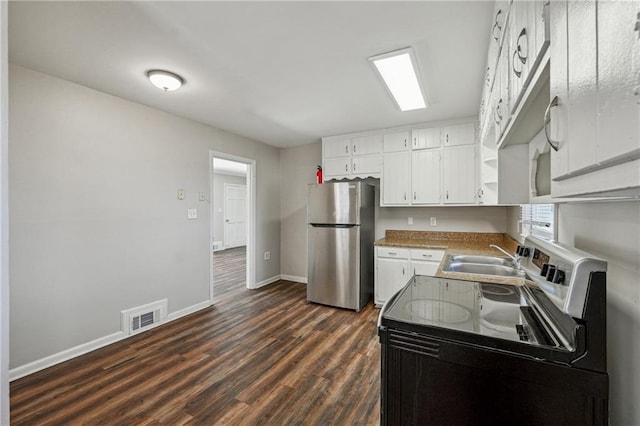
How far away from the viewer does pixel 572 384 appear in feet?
2.57

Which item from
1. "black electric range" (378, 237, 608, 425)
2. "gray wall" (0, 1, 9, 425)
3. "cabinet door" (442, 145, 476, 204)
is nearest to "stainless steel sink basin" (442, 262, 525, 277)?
"black electric range" (378, 237, 608, 425)

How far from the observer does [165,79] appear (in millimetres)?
2264

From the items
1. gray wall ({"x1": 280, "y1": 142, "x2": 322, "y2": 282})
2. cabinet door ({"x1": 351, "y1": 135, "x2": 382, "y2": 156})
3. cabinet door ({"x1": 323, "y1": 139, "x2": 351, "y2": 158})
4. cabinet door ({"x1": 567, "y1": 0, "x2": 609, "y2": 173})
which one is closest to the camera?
cabinet door ({"x1": 567, "y1": 0, "x2": 609, "y2": 173})

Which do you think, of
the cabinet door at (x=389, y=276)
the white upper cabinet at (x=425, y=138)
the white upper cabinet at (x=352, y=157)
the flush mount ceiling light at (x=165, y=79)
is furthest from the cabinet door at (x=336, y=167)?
the flush mount ceiling light at (x=165, y=79)

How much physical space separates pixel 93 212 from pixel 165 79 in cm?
142

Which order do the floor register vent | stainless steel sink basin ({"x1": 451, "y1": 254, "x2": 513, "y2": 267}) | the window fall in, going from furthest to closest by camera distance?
1. the floor register vent
2. stainless steel sink basin ({"x1": 451, "y1": 254, "x2": 513, "y2": 267})
3. the window

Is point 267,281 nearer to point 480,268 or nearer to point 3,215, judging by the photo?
point 480,268

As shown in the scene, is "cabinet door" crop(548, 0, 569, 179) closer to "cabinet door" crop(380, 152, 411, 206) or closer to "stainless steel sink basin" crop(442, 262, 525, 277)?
"stainless steel sink basin" crop(442, 262, 525, 277)

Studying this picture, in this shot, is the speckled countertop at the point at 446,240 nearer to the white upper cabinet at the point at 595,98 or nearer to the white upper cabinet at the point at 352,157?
the white upper cabinet at the point at 352,157

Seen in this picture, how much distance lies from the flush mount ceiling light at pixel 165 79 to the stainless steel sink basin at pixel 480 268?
2.71 metres

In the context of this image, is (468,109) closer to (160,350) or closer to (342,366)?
(342,366)

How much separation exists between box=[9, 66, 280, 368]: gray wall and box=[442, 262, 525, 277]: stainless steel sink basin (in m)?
2.96

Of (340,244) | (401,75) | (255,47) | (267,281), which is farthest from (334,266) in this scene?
(255,47)

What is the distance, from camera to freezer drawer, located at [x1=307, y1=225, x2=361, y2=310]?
3564mm
